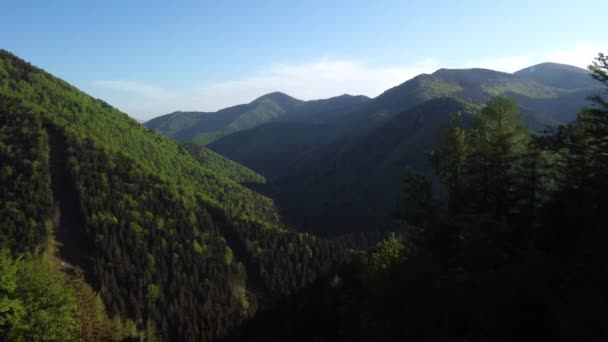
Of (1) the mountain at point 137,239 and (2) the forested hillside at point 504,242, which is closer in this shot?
(2) the forested hillside at point 504,242

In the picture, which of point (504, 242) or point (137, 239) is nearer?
point (504, 242)

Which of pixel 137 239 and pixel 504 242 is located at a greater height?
pixel 504 242

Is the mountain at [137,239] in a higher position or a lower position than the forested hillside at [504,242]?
lower

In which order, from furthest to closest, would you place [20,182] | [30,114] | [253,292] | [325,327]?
1. [30,114]
2. [253,292]
3. [20,182]
4. [325,327]

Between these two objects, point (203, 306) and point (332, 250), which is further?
point (332, 250)

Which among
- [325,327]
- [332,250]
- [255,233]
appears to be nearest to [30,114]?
[255,233]

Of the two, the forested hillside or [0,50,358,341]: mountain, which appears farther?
[0,50,358,341]: mountain

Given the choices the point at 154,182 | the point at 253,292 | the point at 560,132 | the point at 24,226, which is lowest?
the point at 253,292

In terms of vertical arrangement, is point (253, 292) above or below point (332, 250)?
below

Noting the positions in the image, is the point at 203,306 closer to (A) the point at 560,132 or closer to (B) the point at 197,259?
(B) the point at 197,259

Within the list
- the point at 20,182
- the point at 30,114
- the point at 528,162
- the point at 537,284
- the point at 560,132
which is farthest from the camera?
the point at 30,114

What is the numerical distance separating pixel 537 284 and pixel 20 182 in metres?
169

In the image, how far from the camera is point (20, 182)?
137875 millimetres

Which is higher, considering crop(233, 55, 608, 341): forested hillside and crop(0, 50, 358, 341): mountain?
crop(233, 55, 608, 341): forested hillside
